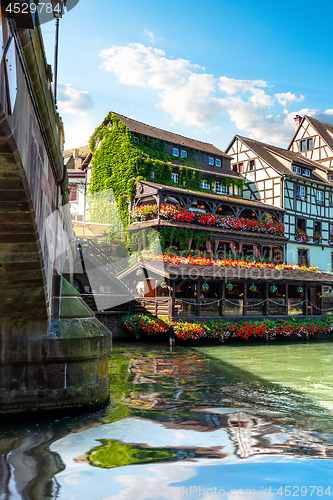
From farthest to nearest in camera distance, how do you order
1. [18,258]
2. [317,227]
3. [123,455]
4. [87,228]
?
[317,227] < [87,228] < [123,455] < [18,258]

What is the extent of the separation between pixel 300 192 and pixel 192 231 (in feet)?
40.1

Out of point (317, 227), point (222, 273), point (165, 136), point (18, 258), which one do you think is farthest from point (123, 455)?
point (317, 227)

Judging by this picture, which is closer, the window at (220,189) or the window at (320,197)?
the window at (220,189)

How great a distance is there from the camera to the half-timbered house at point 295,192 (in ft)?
106

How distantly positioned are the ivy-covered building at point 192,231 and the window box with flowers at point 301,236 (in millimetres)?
1842

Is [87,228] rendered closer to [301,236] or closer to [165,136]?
[165,136]

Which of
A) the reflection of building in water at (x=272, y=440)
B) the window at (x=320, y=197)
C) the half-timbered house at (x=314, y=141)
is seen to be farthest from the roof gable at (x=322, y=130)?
the reflection of building in water at (x=272, y=440)

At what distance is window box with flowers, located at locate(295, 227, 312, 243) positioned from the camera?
107ft

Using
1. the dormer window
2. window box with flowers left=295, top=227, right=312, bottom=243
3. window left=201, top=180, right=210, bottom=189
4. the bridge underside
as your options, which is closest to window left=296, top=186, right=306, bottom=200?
window box with flowers left=295, top=227, right=312, bottom=243

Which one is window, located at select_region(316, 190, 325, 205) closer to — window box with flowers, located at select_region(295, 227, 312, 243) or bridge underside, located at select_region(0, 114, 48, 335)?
window box with flowers, located at select_region(295, 227, 312, 243)

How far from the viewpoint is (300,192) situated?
3359cm

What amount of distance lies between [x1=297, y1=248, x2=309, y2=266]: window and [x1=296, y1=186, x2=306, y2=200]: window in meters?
4.08

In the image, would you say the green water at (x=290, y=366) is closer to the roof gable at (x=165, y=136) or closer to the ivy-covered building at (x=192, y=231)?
the ivy-covered building at (x=192, y=231)

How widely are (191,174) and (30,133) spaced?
1065 inches
